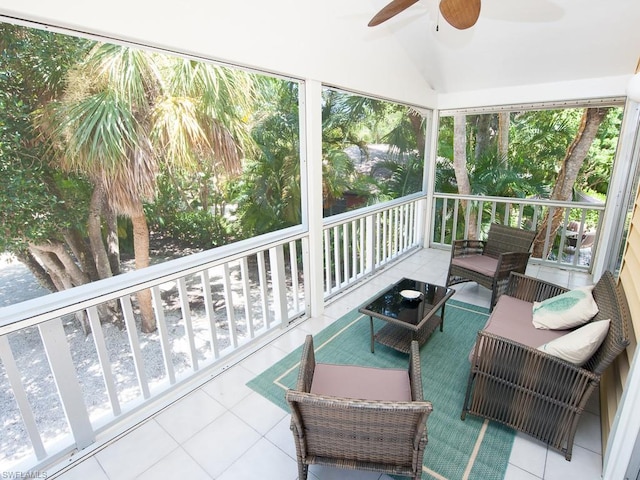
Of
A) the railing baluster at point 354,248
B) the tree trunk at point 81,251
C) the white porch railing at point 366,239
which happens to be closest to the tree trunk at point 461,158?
the white porch railing at point 366,239

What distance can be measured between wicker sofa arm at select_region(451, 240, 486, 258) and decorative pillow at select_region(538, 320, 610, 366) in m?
2.02

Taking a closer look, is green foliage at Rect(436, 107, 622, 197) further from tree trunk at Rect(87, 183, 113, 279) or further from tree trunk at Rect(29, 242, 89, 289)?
tree trunk at Rect(29, 242, 89, 289)

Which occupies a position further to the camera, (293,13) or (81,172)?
(293,13)

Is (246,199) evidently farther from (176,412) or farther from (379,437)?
(379,437)

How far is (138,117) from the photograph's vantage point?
2070mm

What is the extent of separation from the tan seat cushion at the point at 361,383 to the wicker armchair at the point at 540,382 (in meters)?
0.50

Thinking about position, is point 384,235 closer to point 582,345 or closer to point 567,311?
point 567,311

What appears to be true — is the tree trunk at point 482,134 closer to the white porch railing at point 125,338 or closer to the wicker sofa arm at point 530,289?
the white porch railing at point 125,338

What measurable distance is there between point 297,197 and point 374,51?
1.71 m

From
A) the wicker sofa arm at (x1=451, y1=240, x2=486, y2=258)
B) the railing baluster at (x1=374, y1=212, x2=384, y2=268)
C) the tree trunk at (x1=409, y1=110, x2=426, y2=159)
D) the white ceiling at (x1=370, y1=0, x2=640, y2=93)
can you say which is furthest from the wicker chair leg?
the tree trunk at (x1=409, y1=110, x2=426, y2=159)

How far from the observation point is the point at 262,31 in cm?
231

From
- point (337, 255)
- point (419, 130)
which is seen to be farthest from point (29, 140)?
point (419, 130)

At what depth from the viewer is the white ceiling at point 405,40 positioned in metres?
1.78

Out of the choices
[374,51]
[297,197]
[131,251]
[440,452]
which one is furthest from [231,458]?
[374,51]
